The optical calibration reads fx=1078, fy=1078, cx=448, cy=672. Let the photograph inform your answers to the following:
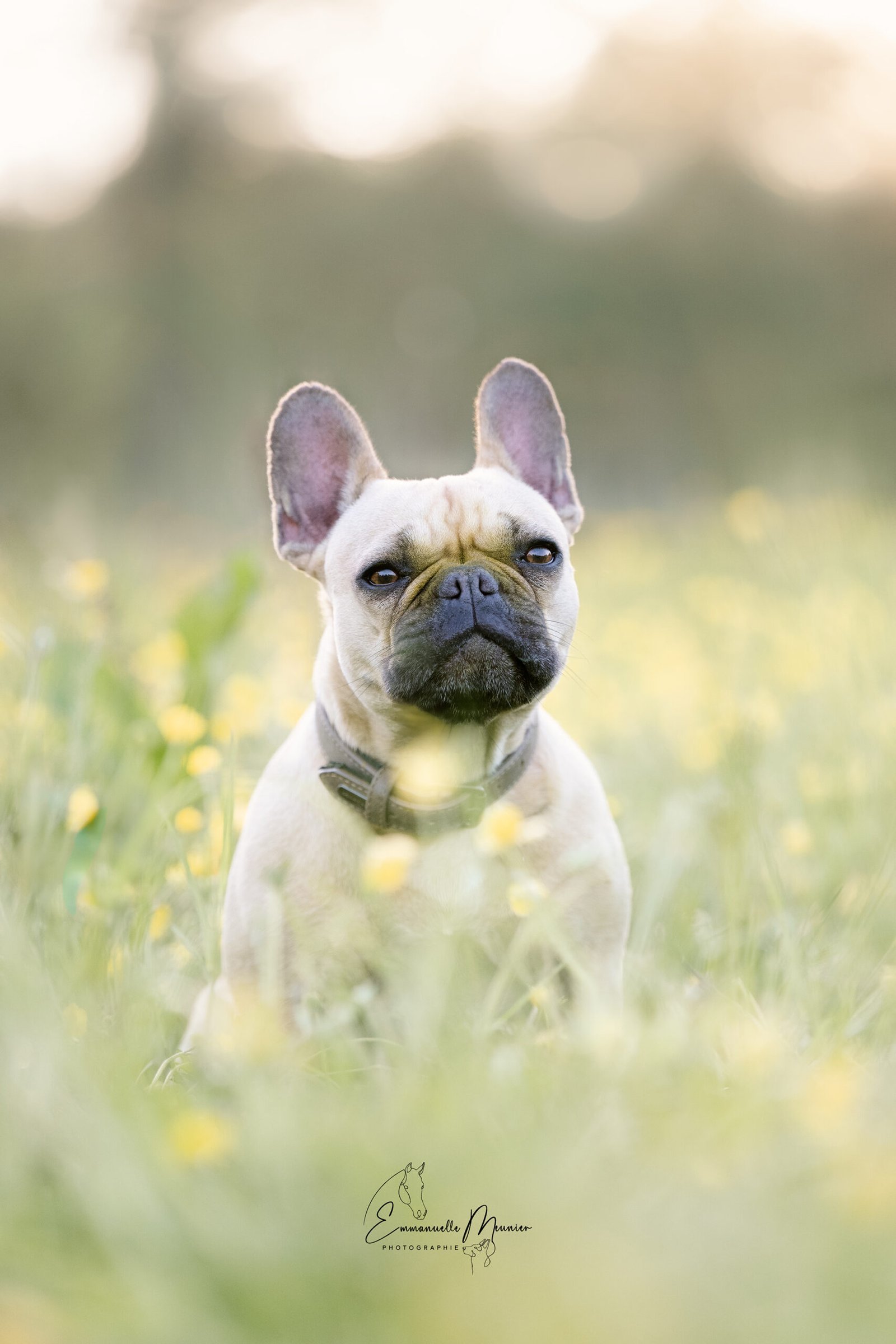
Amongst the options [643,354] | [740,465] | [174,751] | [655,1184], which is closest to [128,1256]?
[655,1184]

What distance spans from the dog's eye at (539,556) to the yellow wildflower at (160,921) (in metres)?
1.29

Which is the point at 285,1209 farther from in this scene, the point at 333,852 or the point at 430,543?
the point at 430,543

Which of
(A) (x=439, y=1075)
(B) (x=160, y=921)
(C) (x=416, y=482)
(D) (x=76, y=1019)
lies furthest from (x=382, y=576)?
(A) (x=439, y=1075)

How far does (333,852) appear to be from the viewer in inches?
99.9

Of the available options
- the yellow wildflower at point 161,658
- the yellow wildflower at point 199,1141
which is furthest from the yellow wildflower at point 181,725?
the yellow wildflower at point 199,1141

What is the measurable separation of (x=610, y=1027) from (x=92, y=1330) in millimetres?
742

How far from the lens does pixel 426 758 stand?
2.53 metres

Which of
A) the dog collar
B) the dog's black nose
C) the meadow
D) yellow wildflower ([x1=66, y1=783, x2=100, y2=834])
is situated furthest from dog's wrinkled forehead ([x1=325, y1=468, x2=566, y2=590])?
yellow wildflower ([x1=66, y1=783, x2=100, y2=834])

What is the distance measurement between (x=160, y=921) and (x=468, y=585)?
1142 mm

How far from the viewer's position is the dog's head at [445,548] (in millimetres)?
2559

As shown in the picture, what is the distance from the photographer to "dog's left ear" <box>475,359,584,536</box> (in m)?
3.16

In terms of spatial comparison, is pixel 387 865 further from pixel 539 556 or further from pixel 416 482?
pixel 416 482

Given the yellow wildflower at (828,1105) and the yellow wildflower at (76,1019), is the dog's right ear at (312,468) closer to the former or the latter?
the yellow wildflower at (76,1019)

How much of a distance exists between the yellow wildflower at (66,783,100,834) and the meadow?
1.4 inches
